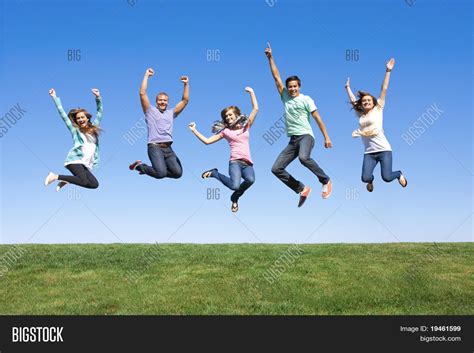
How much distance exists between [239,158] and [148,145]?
6.14 feet

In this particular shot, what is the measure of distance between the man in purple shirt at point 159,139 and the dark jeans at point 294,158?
2054mm

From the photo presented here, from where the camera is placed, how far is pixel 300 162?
10.4 meters

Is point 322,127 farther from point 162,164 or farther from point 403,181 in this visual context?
point 162,164

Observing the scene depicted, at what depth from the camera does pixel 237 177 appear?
10.6 meters

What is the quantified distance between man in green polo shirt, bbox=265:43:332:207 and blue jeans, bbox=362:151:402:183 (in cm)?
87

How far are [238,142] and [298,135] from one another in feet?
4.30

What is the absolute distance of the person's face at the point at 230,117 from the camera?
1099cm

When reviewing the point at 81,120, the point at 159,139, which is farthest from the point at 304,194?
the point at 81,120

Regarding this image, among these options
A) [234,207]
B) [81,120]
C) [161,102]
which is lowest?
[234,207]

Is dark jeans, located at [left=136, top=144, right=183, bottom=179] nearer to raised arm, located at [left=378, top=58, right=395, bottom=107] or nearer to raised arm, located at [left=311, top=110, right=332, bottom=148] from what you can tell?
raised arm, located at [left=311, top=110, right=332, bottom=148]
